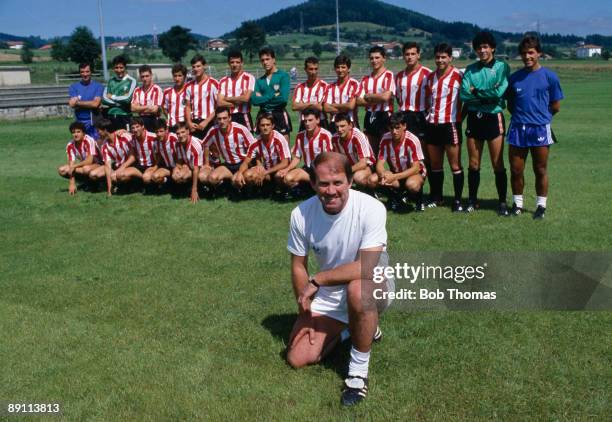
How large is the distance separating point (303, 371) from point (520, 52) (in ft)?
15.5

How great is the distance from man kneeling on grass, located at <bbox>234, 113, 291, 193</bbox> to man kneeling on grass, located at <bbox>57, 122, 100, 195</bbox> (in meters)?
2.81

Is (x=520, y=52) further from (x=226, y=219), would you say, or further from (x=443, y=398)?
(x=443, y=398)

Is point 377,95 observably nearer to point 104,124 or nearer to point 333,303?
point 104,124

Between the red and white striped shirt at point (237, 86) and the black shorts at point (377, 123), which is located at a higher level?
the red and white striped shirt at point (237, 86)

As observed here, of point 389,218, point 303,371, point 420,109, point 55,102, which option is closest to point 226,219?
point 389,218

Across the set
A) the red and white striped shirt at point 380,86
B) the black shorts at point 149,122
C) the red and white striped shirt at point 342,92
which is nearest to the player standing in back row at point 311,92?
the red and white striped shirt at point 342,92

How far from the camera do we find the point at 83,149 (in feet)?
34.1

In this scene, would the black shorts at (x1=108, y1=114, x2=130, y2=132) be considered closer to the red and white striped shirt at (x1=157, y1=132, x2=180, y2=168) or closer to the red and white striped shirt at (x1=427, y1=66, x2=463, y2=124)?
the red and white striped shirt at (x1=157, y1=132, x2=180, y2=168)

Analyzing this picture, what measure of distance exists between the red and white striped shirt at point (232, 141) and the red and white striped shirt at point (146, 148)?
97 cm

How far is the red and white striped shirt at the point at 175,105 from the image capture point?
383 inches

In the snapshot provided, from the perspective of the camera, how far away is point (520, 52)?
704 centimetres

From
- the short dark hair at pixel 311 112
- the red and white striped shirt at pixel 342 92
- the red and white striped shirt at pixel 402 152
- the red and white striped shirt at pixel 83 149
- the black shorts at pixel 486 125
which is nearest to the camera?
the black shorts at pixel 486 125

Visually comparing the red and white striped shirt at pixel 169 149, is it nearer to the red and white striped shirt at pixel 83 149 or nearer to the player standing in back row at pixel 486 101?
the red and white striped shirt at pixel 83 149

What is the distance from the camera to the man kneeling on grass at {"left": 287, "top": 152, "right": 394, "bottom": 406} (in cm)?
378
